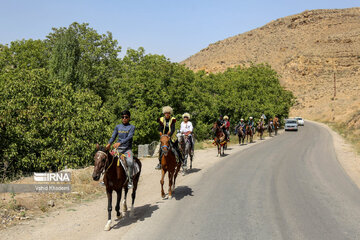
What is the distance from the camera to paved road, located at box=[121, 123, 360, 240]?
21.5ft

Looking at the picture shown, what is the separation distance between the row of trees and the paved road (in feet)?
26.1

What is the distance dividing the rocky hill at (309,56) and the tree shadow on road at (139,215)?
6453 centimetres

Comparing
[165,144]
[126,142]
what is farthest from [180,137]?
[126,142]

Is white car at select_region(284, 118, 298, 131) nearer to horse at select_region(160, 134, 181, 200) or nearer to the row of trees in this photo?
the row of trees

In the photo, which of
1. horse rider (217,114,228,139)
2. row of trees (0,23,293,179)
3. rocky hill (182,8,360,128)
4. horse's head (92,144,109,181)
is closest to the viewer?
horse's head (92,144,109,181)

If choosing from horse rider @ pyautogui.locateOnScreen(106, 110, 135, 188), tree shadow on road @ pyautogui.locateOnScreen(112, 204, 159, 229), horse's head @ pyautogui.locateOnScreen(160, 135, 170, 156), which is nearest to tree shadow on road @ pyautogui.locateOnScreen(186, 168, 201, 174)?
horse's head @ pyautogui.locateOnScreen(160, 135, 170, 156)

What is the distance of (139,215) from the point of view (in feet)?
25.6

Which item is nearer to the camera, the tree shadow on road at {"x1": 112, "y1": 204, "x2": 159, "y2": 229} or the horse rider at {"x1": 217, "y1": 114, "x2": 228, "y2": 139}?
the tree shadow on road at {"x1": 112, "y1": 204, "x2": 159, "y2": 229}

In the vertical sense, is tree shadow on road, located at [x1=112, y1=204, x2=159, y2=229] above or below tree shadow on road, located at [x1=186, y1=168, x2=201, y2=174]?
above

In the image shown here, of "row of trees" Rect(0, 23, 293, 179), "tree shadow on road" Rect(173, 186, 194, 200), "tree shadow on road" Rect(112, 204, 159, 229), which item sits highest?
"row of trees" Rect(0, 23, 293, 179)

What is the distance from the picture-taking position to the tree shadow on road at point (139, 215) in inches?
284

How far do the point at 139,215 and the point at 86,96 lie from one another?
1491 cm

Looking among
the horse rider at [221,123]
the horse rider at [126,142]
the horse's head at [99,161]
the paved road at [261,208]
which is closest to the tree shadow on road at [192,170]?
the paved road at [261,208]

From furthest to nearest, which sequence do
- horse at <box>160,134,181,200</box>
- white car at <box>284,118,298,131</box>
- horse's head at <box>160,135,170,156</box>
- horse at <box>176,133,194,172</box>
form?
white car at <box>284,118,298,131</box> < horse at <box>176,133,194,172</box> < horse at <box>160,134,181,200</box> < horse's head at <box>160,135,170,156</box>
